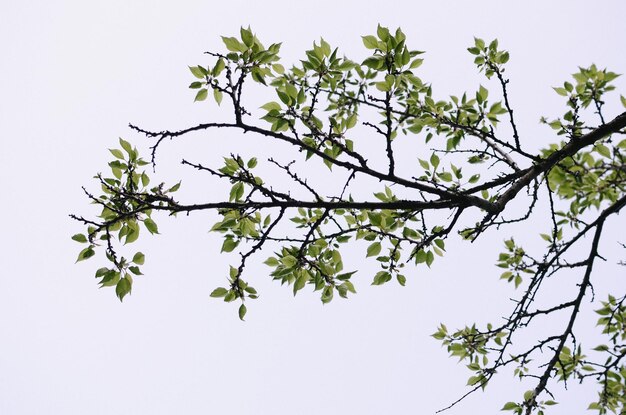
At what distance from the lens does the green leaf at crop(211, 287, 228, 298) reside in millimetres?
3475

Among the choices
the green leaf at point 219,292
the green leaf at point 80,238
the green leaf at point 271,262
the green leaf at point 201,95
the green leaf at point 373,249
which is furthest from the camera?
the green leaf at point 373,249

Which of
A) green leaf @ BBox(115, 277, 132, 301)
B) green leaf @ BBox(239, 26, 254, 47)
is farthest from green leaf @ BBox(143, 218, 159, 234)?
green leaf @ BBox(239, 26, 254, 47)

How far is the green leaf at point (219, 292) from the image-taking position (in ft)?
11.4

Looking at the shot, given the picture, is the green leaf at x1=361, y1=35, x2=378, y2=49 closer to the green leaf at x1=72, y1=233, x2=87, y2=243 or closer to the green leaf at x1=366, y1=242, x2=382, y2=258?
the green leaf at x1=366, y1=242, x2=382, y2=258

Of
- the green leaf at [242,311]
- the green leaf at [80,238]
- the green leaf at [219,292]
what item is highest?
the green leaf at [80,238]

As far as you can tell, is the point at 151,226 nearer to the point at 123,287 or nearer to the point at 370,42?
the point at 123,287

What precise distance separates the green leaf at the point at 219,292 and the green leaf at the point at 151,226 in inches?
25.4

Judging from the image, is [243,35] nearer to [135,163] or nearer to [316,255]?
[135,163]

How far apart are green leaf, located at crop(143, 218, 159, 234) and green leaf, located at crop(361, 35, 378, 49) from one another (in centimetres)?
205

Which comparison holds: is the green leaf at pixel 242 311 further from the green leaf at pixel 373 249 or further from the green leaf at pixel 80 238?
the green leaf at pixel 80 238

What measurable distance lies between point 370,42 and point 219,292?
7.26 feet

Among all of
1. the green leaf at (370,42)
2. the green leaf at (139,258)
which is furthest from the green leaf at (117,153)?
the green leaf at (370,42)

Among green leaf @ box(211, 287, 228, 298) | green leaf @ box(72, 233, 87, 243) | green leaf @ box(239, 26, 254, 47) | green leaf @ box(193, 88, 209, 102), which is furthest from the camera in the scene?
green leaf @ box(211, 287, 228, 298)

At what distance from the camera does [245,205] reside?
2.79 meters
